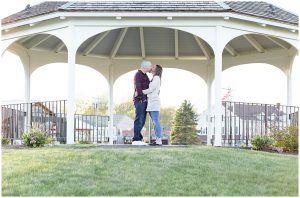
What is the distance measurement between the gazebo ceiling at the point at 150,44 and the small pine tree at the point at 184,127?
1010 centimetres

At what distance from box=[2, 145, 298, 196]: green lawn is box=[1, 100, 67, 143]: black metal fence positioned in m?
5.75

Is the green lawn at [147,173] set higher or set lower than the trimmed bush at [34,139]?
lower

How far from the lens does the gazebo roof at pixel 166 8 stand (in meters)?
15.7

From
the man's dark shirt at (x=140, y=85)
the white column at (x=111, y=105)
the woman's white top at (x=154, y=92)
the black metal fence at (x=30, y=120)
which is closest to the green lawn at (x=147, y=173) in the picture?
the woman's white top at (x=154, y=92)

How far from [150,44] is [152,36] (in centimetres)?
78

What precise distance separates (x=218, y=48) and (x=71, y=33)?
4562 mm

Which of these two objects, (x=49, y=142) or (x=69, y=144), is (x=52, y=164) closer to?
(x=69, y=144)

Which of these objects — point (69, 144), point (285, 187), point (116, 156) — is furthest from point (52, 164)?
point (285, 187)

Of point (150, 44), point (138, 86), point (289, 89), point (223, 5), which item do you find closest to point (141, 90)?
point (138, 86)

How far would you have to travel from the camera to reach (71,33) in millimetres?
15938

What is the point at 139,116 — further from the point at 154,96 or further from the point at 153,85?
the point at 153,85

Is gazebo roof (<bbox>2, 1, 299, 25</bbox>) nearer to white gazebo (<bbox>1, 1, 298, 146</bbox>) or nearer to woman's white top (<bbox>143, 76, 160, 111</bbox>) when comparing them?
white gazebo (<bbox>1, 1, 298, 146</bbox>)

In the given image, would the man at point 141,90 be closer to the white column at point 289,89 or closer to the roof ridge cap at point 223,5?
the roof ridge cap at point 223,5

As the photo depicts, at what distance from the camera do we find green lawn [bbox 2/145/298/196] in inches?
387
